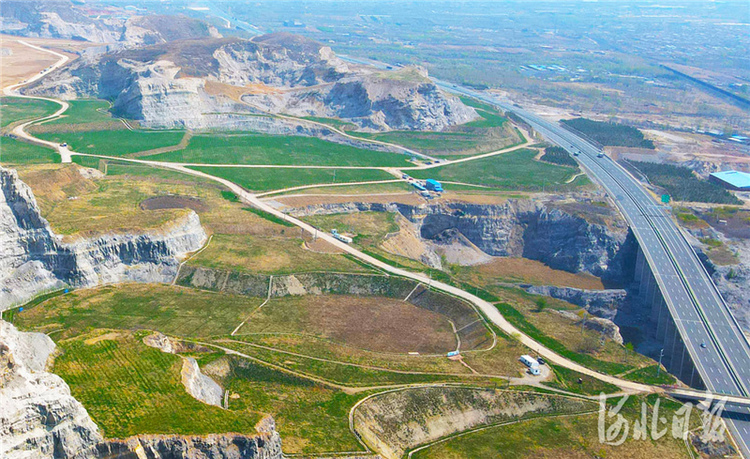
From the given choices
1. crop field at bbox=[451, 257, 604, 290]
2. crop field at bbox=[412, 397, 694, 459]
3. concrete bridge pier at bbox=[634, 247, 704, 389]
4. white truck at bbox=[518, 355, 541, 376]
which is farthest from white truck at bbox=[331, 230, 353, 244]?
concrete bridge pier at bbox=[634, 247, 704, 389]

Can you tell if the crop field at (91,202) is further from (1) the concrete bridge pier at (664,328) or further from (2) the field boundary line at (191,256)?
(1) the concrete bridge pier at (664,328)

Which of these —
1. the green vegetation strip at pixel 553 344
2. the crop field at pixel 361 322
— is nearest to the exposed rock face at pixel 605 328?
the green vegetation strip at pixel 553 344

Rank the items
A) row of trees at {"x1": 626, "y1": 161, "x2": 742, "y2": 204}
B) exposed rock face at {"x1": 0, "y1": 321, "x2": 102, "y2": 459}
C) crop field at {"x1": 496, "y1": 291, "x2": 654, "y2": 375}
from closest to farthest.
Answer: exposed rock face at {"x1": 0, "y1": 321, "x2": 102, "y2": 459} → crop field at {"x1": 496, "y1": 291, "x2": 654, "y2": 375} → row of trees at {"x1": 626, "y1": 161, "x2": 742, "y2": 204}

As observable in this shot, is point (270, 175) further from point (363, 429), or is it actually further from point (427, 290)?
point (363, 429)

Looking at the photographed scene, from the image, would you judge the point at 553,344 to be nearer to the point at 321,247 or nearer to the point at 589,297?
the point at 589,297

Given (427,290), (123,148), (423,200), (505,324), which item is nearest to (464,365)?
(505,324)

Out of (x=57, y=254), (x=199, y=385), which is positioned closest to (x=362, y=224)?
(x=57, y=254)

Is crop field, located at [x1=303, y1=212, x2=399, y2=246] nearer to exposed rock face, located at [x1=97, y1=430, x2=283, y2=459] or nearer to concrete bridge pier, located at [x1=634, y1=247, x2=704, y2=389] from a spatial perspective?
concrete bridge pier, located at [x1=634, y1=247, x2=704, y2=389]
